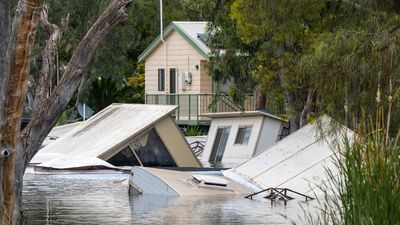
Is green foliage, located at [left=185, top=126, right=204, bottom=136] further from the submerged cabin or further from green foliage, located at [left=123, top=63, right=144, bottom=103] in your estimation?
the submerged cabin

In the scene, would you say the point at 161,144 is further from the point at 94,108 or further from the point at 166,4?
the point at 166,4

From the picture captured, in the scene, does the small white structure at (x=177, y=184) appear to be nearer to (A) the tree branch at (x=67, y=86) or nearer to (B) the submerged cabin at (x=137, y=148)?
(B) the submerged cabin at (x=137, y=148)

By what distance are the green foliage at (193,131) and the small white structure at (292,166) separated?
755 inches

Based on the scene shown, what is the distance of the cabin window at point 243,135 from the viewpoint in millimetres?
33469

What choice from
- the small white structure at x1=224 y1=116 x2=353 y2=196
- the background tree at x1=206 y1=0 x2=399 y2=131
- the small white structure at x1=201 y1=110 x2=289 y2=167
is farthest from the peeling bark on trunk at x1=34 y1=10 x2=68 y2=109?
the small white structure at x1=201 y1=110 x2=289 y2=167

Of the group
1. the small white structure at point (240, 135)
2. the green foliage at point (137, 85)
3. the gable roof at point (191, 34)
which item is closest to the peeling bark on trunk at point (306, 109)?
Answer: the small white structure at point (240, 135)

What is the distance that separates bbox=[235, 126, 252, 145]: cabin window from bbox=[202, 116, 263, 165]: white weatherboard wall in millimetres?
96

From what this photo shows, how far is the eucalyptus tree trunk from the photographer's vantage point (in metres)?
12.6

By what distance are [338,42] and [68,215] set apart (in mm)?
5911

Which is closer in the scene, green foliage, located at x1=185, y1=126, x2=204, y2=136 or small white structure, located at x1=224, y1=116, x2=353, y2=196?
small white structure, located at x1=224, y1=116, x2=353, y2=196

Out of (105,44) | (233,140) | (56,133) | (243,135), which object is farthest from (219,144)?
(105,44)

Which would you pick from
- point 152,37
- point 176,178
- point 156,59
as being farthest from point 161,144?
point 152,37

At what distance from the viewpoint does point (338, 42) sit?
1764 centimetres

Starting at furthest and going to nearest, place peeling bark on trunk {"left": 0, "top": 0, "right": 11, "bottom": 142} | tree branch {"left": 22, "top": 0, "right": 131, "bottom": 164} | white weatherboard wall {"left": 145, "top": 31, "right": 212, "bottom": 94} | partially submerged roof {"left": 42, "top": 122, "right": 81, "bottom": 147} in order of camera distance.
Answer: white weatherboard wall {"left": 145, "top": 31, "right": 212, "bottom": 94}
partially submerged roof {"left": 42, "top": 122, "right": 81, "bottom": 147}
tree branch {"left": 22, "top": 0, "right": 131, "bottom": 164}
peeling bark on trunk {"left": 0, "top": 0, "right": 11, "bottom": 142}
